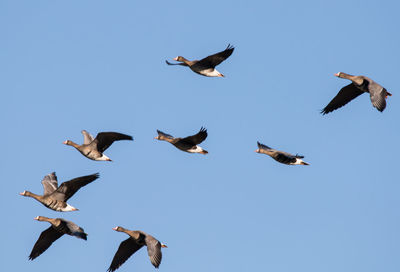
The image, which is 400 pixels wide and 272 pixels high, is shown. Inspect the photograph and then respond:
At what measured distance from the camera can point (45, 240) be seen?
37094mm

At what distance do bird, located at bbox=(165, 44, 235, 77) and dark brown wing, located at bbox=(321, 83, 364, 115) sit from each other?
5623 millimetres

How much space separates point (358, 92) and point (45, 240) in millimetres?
14509

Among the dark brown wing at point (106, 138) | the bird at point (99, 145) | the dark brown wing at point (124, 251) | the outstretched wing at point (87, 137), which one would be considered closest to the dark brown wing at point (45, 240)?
the dark brown wing at point (124, 251)

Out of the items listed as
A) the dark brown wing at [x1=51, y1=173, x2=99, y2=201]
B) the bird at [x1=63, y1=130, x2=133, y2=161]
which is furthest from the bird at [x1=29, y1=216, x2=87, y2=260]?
the bird at [x1=63, y1=130, x2=133, y2=161]

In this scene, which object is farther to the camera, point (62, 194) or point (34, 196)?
point (34, 196)

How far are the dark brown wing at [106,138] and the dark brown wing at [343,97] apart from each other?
8910mm

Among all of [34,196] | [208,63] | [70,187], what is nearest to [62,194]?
[70,187]

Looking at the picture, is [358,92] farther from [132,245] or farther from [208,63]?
[132,245]

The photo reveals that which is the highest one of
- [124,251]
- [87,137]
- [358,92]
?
[358,92]

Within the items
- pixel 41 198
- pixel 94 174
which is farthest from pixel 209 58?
pixel 41 198

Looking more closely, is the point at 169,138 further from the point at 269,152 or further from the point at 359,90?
the point at 359,90

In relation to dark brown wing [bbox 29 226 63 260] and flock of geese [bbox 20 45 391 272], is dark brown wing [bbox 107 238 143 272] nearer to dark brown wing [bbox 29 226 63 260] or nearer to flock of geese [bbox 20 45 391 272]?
flock of geese [bbox 20 45 391 272]

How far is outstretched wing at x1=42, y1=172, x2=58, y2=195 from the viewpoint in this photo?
3759cm

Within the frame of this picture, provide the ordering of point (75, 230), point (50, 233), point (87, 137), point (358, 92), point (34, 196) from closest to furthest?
point (75, 230) → point (34, 196) → point (50, 233) → point (358, 92) → point (87, 137)
